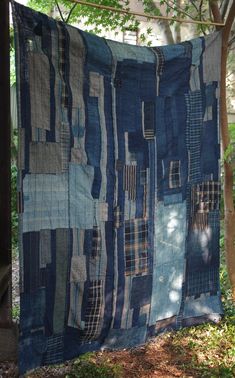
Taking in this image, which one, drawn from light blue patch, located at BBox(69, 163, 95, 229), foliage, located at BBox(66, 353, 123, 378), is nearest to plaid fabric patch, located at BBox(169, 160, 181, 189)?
light blue patch, located at BBox(69, 163, 95, 229)

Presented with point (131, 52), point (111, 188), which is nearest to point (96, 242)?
point (111, 188)

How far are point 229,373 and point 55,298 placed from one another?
116 cm

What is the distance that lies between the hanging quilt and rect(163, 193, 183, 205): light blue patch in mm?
15

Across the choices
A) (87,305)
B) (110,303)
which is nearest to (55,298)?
(87,305)

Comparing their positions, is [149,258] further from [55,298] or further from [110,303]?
[55,298]

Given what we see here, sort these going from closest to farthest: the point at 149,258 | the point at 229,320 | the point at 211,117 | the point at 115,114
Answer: the point at 115,114, the point at 149,258, the point at 211,117, the point at 229,320

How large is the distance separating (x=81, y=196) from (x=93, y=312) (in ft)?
2.23

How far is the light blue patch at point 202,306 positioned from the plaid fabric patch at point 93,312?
661 mm

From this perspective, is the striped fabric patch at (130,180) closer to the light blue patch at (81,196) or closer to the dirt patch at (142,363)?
the light blue patch at (81,196)

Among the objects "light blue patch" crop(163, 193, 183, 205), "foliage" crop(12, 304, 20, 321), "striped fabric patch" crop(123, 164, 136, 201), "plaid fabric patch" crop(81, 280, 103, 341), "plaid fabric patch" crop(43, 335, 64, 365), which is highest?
"striped fabric patch" crop(123, 164, 136, 201)

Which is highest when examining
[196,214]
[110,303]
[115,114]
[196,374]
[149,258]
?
[115,114]

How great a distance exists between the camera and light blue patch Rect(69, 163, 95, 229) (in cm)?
220

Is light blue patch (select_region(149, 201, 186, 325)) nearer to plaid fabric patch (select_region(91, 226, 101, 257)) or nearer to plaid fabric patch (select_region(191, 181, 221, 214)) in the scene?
plaid fabric patch (select_region(191, 181, 221, 214))

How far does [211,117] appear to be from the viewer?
8.68ft
